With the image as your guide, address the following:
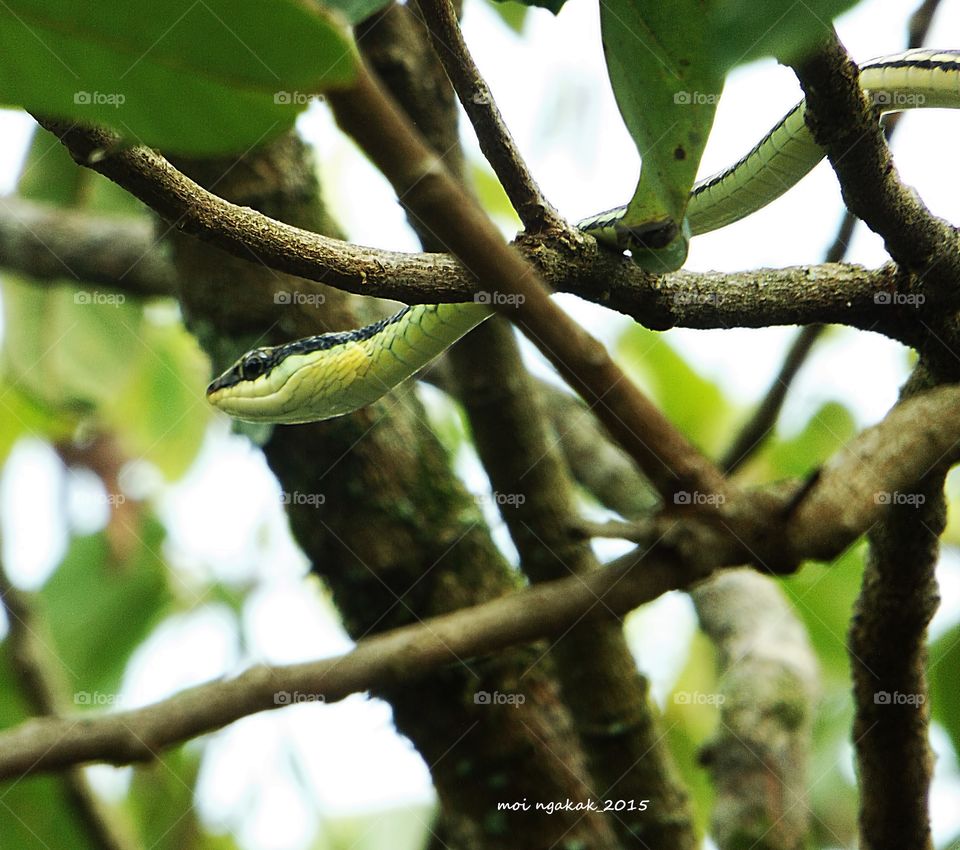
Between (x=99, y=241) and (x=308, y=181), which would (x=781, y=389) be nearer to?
(x=308, y=181)

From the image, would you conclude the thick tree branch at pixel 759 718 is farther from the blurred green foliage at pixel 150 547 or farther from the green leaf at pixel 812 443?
the green leaf at pixel 812 443

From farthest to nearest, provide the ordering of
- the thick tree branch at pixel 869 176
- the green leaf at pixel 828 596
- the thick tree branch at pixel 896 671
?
the green leaf at pixel 828 596 < the thick tree branch at pixel 896 671 < the thick tree branch at pixel 869 176

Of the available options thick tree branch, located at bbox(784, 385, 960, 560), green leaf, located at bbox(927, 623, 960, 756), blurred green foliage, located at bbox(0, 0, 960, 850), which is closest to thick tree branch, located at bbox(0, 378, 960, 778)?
thick tree branch, located at bbox(784, 385, 960, 560)

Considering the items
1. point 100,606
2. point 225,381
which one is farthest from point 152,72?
point 100,606

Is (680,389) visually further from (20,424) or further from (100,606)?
(20,424)

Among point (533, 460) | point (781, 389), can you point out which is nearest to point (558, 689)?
point (533, 460)

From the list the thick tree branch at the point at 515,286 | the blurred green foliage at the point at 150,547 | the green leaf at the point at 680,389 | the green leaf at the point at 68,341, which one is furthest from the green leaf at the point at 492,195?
the thick tree branch at the point at 515,286
